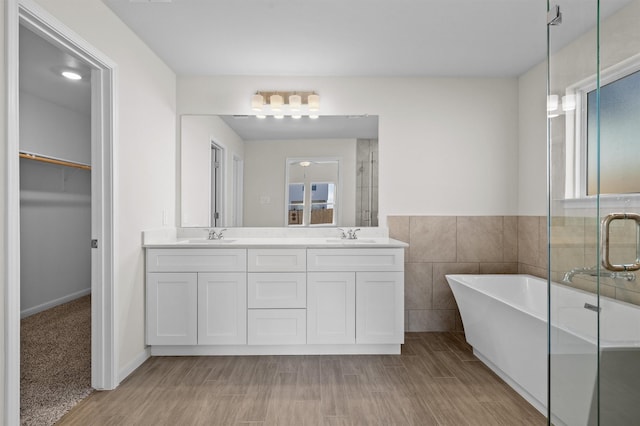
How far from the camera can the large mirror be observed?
141 inches

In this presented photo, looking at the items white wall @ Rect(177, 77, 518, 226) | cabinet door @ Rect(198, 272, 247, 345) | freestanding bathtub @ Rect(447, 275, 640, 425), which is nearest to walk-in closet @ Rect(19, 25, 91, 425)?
cabinet door @ Rect(198, 272, 247, 345)

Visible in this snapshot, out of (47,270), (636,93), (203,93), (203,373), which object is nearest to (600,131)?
(636,93)

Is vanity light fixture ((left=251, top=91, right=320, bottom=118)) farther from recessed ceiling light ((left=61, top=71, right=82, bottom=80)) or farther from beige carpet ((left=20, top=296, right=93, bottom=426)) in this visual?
beige carpet ((left=20, top=296, right=93, bottom=426))

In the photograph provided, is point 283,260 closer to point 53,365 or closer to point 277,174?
point 277,174

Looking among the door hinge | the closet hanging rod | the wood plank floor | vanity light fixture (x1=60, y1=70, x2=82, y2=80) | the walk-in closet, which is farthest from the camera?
the closet hanging rod

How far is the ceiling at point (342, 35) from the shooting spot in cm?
240

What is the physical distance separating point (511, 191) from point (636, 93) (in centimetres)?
255

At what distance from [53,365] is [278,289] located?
67.3 inches

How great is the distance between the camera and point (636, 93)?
1239 millimetres

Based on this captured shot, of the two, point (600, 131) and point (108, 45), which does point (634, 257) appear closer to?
point (600, 131)

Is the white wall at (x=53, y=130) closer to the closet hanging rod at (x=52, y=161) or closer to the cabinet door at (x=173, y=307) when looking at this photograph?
the closet hanging rod at (x=52, y=161)

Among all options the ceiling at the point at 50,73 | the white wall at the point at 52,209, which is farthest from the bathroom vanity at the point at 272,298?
the white wall at the point at 52,209

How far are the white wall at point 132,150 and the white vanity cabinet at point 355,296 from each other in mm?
1297

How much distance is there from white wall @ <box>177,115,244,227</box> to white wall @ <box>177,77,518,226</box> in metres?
0.17
